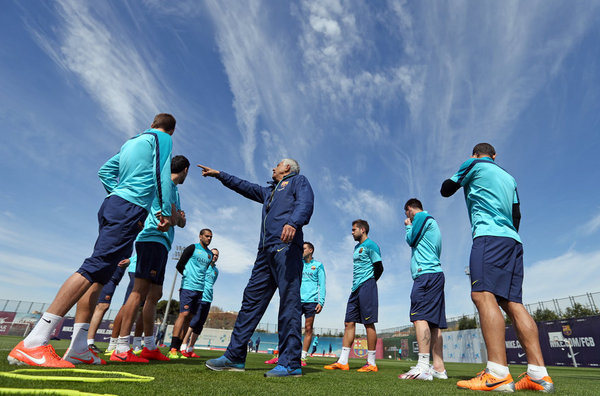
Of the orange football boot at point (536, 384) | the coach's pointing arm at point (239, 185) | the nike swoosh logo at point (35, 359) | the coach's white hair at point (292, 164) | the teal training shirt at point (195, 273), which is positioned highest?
the coach's white hair at point (292, 164)

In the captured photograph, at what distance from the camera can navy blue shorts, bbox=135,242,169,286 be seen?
4.17 m

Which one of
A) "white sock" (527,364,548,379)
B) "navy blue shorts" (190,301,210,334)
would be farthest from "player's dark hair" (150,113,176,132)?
"navy blue shorts" (190,301,210,334)

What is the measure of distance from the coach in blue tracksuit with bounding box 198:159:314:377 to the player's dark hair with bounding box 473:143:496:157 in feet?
6.84

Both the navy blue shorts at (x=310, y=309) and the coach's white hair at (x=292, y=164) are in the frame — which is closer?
the coach's white hair at (x=292, y=164)

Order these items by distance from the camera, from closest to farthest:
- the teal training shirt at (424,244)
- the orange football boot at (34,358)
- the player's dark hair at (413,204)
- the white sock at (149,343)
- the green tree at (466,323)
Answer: the orange football boot at (34,358) → the white sock at (149,343) → the teal training shirt at (424,244) → the player's dark hair at (413,204) → the green tree at (466,323)

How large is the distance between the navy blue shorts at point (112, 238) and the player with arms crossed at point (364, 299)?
4.24 meters

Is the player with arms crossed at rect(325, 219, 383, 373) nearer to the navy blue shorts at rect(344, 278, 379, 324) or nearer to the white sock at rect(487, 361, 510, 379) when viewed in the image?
the navy blue shorts at rect(344, 278, 379, 324)

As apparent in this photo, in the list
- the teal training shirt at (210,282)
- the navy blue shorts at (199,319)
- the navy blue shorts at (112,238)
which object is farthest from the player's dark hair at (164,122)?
the teal training shirt at (210,282)

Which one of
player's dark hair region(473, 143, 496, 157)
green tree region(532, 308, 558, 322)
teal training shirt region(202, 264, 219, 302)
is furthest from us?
green tree region(532, 308, 558, 322)

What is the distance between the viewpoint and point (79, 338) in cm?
315

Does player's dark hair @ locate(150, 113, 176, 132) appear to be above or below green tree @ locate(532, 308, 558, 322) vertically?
below

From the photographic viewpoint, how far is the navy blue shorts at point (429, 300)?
4.54 meters

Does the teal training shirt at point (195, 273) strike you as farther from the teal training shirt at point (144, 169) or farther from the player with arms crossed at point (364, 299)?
the teal training shirt at point (144, 169)

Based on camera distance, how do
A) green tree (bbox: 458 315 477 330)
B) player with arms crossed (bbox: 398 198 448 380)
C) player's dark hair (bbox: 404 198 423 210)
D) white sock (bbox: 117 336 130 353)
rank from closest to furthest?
white sock (bbox: 117 336 130 353) → player with arms crossed (bbox: 398 198 448 380) → player's dark hair (bbox: 404 198 423 210) → green tree (bbox: 458 315 477 330)
